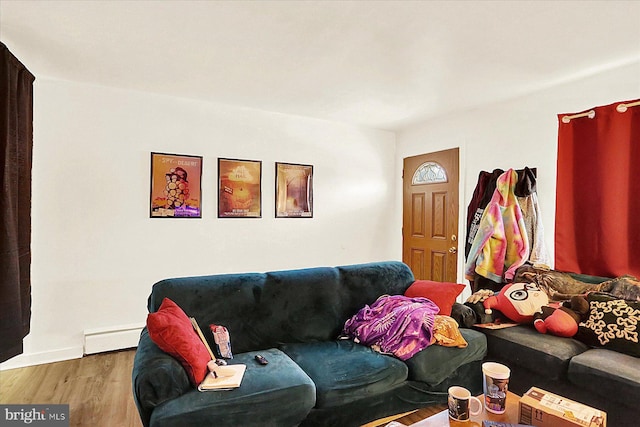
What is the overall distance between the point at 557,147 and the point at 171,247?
3484 millimetres

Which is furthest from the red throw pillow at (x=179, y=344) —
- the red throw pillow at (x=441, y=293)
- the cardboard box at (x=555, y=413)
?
the red throw pillow at (x=441, y=293)

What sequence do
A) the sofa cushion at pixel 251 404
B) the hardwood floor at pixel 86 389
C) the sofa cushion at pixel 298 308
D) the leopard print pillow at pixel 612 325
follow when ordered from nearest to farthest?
the sofa cushion at pixel 251 404 < the leopard print pillow at pixel 612 325 < the hardwood floor at pixel 86 389 < the sofa cushion at pixel 298 308

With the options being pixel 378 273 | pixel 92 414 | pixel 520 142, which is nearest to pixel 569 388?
pixel 378 273

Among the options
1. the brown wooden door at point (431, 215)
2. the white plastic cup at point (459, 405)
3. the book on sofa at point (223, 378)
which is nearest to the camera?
the white plastic cup at point (459, 405)

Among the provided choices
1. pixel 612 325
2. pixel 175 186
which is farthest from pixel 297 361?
pixel 175 186

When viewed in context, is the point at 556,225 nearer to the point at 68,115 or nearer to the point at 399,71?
the point at 399,71

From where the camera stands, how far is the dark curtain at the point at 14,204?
2.19 m

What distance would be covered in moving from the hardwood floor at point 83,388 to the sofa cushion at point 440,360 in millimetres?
1624

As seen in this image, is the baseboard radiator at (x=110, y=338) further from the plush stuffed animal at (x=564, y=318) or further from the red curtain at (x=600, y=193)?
the red curtain at (x=600, y=193)

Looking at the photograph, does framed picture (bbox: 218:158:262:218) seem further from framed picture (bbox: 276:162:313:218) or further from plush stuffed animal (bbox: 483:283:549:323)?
plush stuffed animal (bbox: 483:283:549:323)

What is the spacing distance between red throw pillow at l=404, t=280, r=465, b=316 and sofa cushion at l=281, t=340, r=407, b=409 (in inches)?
23.2

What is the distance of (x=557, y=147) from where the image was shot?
9.61 ft

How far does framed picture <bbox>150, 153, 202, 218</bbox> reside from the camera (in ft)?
10.9

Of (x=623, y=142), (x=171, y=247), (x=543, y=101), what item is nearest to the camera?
(x=623, y=142)
